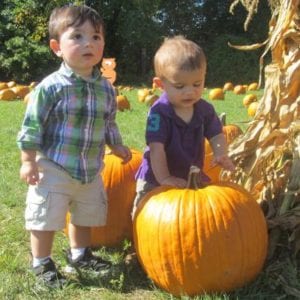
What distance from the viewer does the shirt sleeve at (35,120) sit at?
2920mm

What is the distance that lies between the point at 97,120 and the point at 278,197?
109 cm

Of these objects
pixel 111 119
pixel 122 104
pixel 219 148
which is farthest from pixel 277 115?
pixel 122 104

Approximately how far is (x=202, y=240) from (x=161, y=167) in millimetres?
457

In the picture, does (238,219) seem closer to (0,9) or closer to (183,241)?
(183,241)

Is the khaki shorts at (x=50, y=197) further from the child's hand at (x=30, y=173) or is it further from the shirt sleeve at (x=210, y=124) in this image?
the shirt sleeve at (x=210, y=124)

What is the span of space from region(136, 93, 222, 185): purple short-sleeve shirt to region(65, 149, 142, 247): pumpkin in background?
277 mm

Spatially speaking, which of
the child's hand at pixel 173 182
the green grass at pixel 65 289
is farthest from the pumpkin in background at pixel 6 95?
the child's hand at pixel 173 182

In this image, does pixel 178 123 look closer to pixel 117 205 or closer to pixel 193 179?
pixel 193 179

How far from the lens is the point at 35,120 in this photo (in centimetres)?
294

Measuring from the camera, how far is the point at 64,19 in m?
2.97

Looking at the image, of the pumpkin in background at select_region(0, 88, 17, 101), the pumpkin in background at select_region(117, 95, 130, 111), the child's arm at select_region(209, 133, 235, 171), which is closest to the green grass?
the child's arm at select_region(209, 133, 235, 171)

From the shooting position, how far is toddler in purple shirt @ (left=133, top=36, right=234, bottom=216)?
9.56 ft

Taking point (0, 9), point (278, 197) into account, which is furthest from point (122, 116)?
point (0, 9)

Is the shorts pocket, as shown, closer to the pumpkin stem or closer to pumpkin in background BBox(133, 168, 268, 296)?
pumpkin in background BBox(133, 168, 268, 296)
